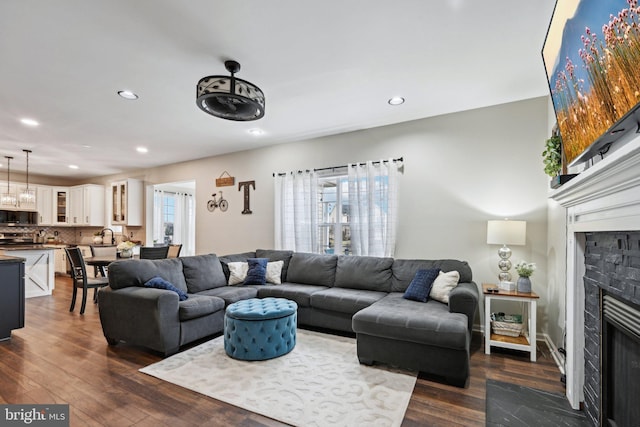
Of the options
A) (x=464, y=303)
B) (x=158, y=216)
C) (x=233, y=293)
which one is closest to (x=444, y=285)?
(x=464, y=303)

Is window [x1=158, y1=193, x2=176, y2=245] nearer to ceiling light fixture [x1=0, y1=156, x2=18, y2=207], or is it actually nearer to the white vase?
ceiling light fixture [x1=0, y1=156, x2=18, y2=207]

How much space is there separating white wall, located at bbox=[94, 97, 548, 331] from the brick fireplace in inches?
50.5

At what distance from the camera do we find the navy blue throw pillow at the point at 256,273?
14.0ft

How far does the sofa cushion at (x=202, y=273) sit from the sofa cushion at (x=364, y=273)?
62.4 inches

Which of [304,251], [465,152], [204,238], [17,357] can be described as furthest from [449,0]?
[204,238]

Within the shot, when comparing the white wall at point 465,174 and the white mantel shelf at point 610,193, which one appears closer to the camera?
the white mantel shelf at point 610,193

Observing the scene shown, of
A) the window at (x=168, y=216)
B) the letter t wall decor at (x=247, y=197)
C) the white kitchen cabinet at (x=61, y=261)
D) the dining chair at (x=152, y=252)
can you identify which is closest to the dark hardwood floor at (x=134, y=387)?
the dining chair at (x=152, y=252)

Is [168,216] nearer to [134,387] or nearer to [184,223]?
[184,223]

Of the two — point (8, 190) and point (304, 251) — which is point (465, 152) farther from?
point (8, 190)

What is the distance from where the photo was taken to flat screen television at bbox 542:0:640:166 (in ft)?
3.80

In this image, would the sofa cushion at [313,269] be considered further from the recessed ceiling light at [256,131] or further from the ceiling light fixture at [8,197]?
the ceiling light fixture at [8,197]

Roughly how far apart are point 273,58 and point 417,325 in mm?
2522

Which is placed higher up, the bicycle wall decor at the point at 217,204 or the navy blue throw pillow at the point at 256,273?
the bicycle wall decor at the point at 217,204

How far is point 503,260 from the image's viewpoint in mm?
3344
